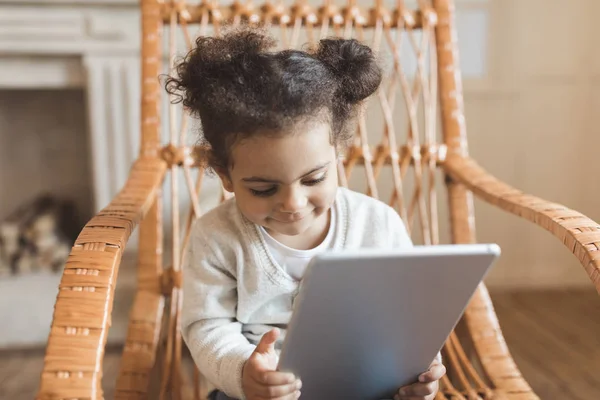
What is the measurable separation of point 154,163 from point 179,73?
0.24 metres

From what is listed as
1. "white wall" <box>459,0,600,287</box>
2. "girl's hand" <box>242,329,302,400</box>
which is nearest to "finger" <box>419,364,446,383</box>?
"girl's hand" <box>242,329,302,400</box>

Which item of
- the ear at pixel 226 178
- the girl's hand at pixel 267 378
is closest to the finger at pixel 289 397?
the girl's hand at pixel 267 378

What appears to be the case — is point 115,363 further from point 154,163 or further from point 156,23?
point 156,23

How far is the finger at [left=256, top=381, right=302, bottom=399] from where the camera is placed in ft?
1.73

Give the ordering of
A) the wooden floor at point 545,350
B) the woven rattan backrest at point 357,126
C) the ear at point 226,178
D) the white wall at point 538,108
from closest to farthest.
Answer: the ear at point 226,178
the woven rattan backrest at point 357,126
the wooden floor at point 545,350
the white wall at point 538,108

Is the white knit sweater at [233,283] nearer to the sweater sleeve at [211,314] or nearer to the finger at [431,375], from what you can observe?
the sweater sleeve at [211,314]

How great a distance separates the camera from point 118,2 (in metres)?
1.25

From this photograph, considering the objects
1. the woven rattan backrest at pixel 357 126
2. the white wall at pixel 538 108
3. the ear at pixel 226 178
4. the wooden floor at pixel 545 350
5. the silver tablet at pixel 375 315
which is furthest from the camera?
the white wall at pixel 538 108

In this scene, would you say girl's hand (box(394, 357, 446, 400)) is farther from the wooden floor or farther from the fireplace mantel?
the fireplace mantel

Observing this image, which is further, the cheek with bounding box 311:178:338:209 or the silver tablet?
the cheek with bounding box 311:178:338:209

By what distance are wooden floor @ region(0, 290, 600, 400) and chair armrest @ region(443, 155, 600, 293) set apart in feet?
1.85

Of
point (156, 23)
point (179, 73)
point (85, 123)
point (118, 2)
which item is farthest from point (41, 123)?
point (179, 73)

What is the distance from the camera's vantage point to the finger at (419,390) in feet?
1.86

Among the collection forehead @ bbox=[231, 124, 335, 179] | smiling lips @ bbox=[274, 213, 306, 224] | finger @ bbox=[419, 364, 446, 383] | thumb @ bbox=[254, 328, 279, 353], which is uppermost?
forehead @ bbox=[231, 124, 335, 179]
